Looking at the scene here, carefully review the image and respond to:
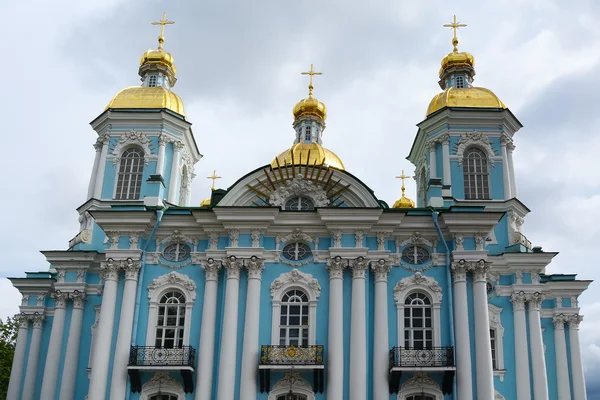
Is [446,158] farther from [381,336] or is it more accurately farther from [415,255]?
[381,336]

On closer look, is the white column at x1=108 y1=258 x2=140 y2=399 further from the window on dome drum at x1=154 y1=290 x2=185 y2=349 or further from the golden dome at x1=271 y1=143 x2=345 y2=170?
the golden dome at x1=271 y1=143 x2=345 y2=170

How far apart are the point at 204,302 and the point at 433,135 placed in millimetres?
11099

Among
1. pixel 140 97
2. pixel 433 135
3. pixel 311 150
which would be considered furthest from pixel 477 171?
pixel 140 97

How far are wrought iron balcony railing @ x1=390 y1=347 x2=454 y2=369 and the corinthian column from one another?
14.4 feet

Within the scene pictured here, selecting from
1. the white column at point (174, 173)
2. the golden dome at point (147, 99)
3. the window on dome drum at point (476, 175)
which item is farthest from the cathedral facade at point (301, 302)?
the golden dome at point (147, 99)

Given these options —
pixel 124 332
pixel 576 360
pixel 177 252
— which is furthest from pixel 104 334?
pixel 576 360

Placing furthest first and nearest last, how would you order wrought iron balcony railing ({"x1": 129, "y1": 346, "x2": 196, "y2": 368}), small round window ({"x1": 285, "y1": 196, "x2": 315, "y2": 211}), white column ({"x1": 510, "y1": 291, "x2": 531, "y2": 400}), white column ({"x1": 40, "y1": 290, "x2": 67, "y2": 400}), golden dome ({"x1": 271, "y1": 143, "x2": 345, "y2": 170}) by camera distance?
golden dome ({"x1": 271, "y1": 143, "x2": 345, "y2": 170}), white column ({"x1": 40, "y1": 290, "x2": 67, "y2": 400}), small round window ({"x1": 285, "y1": 196, "x2": 315, "y2": 211}), white column ({"x1": 510, "y1": 291, "x2": 531, "y2": 400}), wrought iron balcony railing ({"x1": 129, "y1": 346, "x2": 196, "y2": 368})

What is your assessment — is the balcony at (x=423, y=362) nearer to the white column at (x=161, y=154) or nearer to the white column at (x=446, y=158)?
the white column at (x=446, y=158)

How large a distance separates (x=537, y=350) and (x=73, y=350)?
14518 mm

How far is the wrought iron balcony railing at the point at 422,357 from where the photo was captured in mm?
18875

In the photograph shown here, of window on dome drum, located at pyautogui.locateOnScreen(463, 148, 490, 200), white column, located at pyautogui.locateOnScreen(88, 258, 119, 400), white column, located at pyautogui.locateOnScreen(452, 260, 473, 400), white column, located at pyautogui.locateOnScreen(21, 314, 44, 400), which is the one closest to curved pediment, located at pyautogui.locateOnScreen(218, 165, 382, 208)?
white column, located at pyautogui.locateOnScreen(452, 260, 473, 400)

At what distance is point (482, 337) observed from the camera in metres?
19.2

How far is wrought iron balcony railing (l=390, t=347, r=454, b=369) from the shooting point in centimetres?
1888

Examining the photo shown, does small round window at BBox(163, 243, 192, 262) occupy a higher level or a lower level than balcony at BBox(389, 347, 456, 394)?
higher
